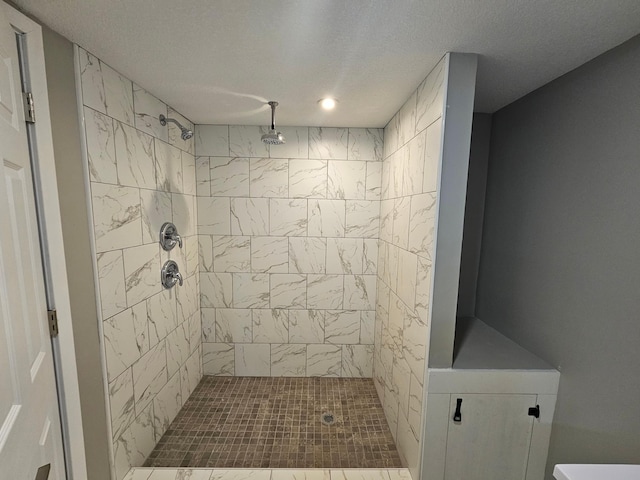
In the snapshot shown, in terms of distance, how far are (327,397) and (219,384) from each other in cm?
103

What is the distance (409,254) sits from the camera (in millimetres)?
1688

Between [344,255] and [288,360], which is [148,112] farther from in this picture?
[288,360]

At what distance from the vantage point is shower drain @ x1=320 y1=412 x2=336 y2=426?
2.11 metres

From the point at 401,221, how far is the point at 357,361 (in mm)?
1554

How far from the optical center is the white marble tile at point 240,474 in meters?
1.59

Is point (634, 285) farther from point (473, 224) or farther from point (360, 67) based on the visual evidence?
point (360, 67)

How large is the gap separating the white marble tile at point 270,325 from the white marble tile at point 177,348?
23.5 inches

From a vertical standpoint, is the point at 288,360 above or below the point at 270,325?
below

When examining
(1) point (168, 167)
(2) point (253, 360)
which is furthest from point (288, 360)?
(1) point (168, 167)

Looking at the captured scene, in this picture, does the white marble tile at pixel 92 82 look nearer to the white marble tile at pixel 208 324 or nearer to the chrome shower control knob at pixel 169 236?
the chrome shower control knob at pixel 169 236

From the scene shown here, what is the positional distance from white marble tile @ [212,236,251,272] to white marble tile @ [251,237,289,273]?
56mm

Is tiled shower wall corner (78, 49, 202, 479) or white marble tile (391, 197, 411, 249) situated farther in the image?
white marble tile (391, 197, 411, 249)

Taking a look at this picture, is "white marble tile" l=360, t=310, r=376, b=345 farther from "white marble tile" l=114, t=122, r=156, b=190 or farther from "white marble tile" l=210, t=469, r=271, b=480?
"white marble tile" l=114, t=122, r=156, b=190

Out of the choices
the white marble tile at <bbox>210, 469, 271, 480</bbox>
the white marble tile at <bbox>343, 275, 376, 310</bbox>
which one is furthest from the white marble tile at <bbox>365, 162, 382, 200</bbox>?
the white marble tile at <bbox>210, 469, 271, 480</bbox>
